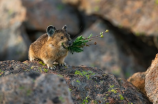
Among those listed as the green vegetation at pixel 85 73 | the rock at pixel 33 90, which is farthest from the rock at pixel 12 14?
the rock at pixel 33 90

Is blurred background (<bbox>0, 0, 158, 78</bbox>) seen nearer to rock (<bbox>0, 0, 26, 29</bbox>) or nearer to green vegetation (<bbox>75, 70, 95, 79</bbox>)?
rock (<bbox>0, 0, 26, 29</bbox>)

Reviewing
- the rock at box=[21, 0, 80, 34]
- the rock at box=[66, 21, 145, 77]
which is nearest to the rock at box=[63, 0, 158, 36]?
the rock at box=[66, 21, 145, 77]

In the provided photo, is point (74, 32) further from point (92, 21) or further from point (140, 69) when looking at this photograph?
point (140, 69)

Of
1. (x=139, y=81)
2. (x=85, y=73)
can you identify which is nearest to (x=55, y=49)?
(x=85, y=73)

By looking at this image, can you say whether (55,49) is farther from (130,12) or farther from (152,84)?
(130,12)

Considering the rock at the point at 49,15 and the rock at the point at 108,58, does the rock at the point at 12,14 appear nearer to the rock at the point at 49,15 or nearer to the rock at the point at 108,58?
the rock at the point at 49,15
